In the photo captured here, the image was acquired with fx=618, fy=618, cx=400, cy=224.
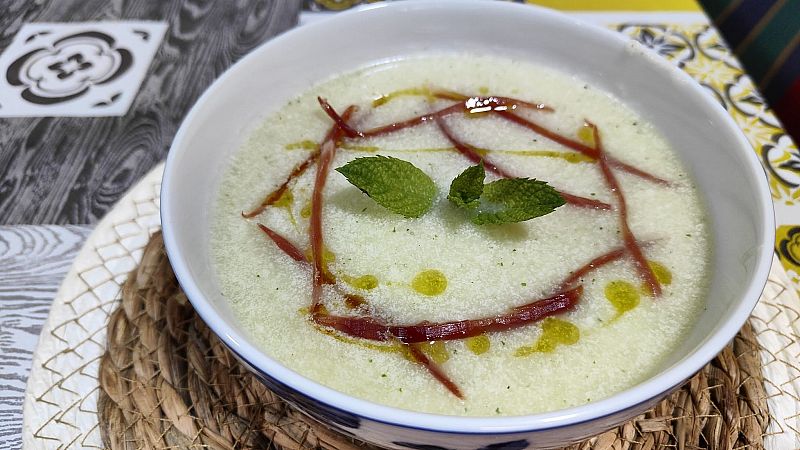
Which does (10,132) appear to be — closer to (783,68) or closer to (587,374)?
(587,374)

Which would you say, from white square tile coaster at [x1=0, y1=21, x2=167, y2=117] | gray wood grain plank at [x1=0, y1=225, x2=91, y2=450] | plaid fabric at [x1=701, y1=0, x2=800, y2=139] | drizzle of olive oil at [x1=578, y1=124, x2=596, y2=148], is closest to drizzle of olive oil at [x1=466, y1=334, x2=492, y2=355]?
drizzle of olive oil at [x1=578, y1=124, x2=596, y2=148]

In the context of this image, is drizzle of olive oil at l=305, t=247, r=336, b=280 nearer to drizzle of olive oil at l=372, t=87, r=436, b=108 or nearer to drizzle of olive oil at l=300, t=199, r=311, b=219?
drizzle of olive oil at l=300, t=199, r=311, b=219

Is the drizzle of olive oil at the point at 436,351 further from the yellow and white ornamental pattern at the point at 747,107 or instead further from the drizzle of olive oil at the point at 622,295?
the yellow and white ornamental pattern at the point at 747,107

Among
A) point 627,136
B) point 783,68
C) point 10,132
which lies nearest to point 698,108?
point 627,136

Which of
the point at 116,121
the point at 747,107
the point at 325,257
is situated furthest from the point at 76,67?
the point at 747,107

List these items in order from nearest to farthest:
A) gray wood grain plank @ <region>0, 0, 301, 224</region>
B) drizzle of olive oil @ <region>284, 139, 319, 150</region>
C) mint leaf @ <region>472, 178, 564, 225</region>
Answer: mint leaf @ <region>472, 178, 564, 225</region> < drizzle of olive oil @ <region>284, 139, 319, 150</region> < gray wood grain plank @ <region>0, 0, 301, 224</region>

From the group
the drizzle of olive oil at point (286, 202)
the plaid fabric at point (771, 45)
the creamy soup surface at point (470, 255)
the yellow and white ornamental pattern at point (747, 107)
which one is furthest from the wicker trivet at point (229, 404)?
the plaid fabric at point (771, 45)

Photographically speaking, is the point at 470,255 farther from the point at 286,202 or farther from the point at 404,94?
the point at 404,94
